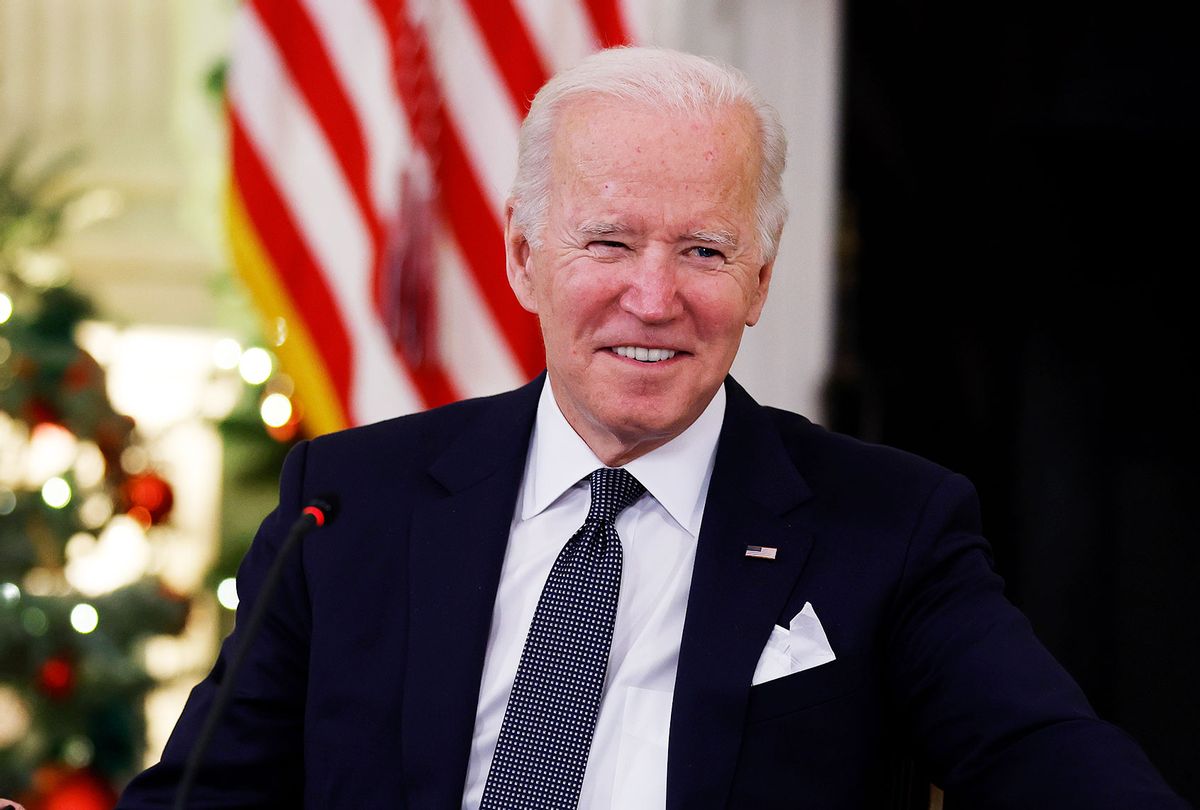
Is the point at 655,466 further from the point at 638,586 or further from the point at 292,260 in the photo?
the point at 292,260

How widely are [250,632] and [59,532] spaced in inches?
83.7

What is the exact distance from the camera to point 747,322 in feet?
5.26

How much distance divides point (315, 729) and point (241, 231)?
150 cm

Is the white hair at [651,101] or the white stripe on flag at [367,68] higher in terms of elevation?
the white stripe on flag at [367,68]

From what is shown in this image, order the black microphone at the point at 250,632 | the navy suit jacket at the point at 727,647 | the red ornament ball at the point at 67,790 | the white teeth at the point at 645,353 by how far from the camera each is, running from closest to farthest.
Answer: the black microphone at the point at 250,632 < the navy suit jacket at the point at 727,647 < the white teeth at the point at 645,353 < the red ornament ball at the point at 67,790

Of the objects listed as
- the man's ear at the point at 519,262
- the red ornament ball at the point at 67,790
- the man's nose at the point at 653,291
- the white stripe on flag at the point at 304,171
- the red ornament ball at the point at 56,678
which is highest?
→ the white stripe on flag at the point at 304,171

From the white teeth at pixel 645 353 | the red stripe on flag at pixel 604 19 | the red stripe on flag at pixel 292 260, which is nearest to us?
the white teeth at pixel 645 353

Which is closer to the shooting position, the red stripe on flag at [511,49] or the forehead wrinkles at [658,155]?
the forehead wrinkles at [658,155]

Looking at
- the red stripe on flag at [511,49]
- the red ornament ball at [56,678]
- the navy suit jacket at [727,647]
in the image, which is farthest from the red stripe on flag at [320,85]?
the navy suit jacket at [727,647]

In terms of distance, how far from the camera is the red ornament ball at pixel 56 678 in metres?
3.03

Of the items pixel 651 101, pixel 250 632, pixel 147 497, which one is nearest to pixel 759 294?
pixel 651 101

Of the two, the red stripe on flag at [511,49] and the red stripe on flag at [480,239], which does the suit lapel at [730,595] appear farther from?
the red stripe on flag at [511,49]

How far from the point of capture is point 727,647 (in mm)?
1497

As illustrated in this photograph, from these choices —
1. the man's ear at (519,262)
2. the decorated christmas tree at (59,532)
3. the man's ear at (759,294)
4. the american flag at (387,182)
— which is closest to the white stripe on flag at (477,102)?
the american flag at (387,182)
